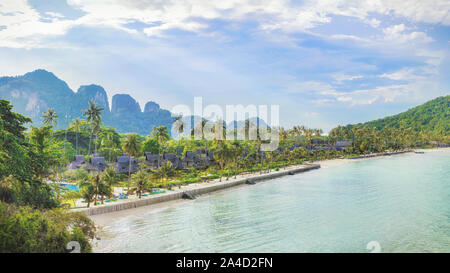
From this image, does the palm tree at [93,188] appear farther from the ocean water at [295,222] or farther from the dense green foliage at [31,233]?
the dense green foliage at [31,233]

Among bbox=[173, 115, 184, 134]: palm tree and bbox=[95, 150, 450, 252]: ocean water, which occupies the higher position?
bbox=[173, 115, 184, 134]: palm tree

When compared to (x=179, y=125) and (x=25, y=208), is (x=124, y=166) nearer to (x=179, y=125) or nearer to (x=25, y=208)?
(x=179, y=125)

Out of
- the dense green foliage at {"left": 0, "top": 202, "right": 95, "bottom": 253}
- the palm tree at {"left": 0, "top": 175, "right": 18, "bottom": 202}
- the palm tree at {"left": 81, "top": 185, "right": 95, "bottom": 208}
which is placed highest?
the palm tree at {"left": 0, "top": 175, "right": 18, "bottom": 202}

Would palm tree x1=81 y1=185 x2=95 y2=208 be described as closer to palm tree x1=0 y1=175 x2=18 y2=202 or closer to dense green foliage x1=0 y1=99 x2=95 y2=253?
dense green foliage x1=0 y1=99 x2=95 y2=253

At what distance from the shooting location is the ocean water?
1017 inches

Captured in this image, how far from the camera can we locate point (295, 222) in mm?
33562

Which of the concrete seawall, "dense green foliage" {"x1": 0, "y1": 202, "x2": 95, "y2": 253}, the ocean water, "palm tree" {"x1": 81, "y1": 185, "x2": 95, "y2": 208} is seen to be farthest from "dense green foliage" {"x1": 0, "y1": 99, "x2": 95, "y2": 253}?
the concrete seawall

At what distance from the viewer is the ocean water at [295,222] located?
84.8ft

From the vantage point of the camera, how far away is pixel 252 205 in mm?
41594

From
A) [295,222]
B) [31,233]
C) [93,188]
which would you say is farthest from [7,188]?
[295,222]
